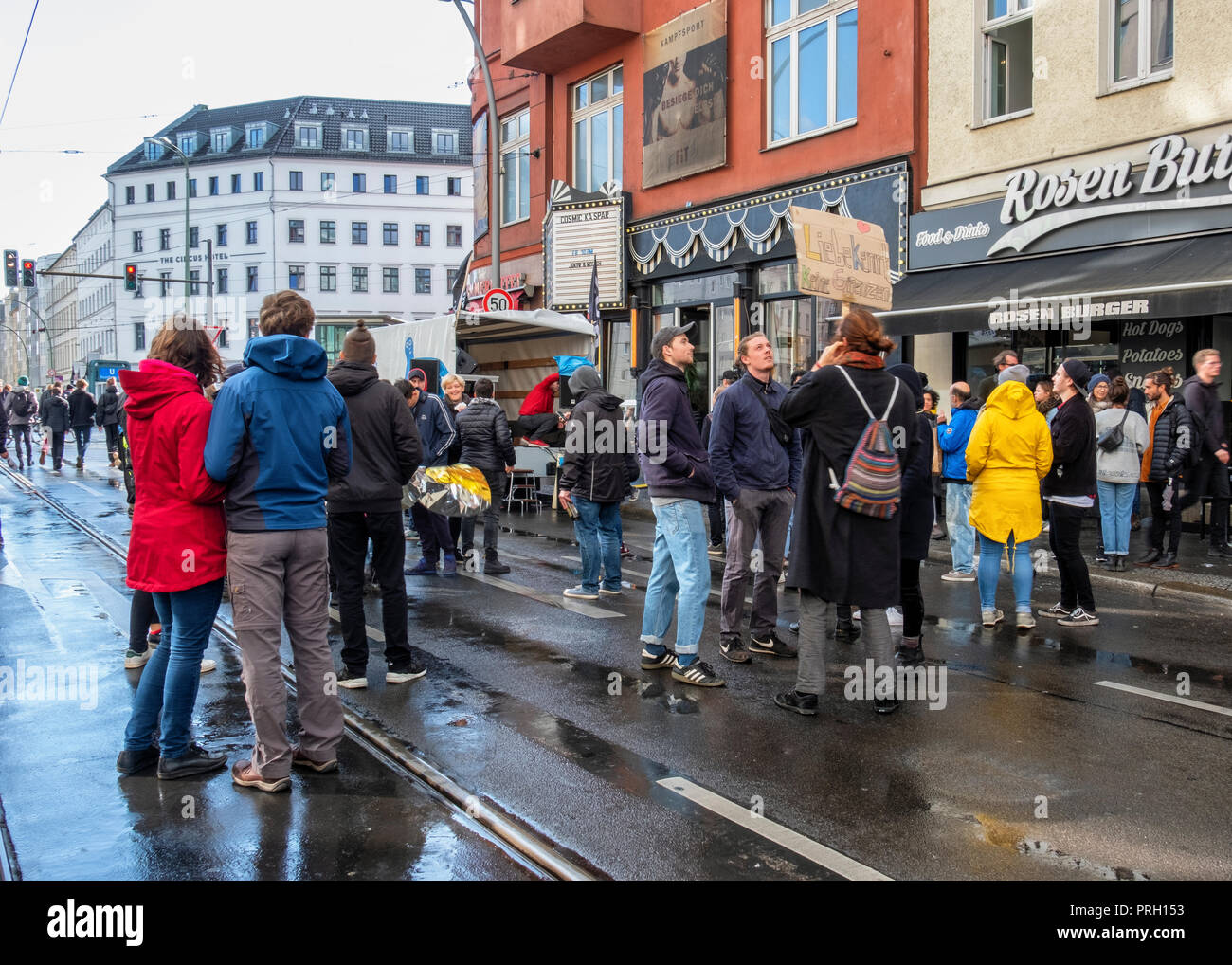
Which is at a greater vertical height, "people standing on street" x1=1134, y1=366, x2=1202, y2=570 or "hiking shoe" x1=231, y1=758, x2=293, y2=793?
"people standing on street" x1=1134, y1=366, x2=1202, y2=570

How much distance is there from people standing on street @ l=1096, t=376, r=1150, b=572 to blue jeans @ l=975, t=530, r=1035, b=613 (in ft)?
9.51

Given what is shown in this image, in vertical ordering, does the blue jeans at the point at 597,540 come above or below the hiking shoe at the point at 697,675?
above

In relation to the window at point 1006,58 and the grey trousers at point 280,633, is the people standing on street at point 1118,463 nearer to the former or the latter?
the window at point 1006,58

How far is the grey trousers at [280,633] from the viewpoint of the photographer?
14.9 feet

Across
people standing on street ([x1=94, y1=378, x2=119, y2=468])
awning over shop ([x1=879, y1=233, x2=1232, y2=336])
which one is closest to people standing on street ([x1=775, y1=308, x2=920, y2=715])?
awning over shop ([x1=879, y1=233, x2=1232, y2=336])

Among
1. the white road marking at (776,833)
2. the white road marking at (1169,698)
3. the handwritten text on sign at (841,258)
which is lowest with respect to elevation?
the white road marking at (776,833)

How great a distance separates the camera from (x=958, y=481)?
9.84 m

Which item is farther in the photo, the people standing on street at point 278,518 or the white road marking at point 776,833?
the people standing on street at point 278,518

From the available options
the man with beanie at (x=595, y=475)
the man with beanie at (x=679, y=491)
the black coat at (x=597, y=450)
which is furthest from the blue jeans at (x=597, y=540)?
the man with beanie at (x=679, y=491)

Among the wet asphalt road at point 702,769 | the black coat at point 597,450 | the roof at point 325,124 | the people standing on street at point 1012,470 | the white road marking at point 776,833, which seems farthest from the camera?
the roof at point 325,124

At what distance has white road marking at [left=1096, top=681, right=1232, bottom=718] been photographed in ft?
18.8

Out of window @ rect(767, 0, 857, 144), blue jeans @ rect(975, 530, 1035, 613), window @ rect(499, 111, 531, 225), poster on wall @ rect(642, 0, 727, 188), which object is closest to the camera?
blue jeans @ rect(975, 530, 1035, 613)

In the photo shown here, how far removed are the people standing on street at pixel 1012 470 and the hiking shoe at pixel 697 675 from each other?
8.59 feet

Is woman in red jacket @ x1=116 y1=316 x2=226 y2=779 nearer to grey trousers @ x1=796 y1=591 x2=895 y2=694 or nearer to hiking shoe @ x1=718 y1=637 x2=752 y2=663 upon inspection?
→ grey trousers @ x1=796 y1=591 x2=895 y2=694
